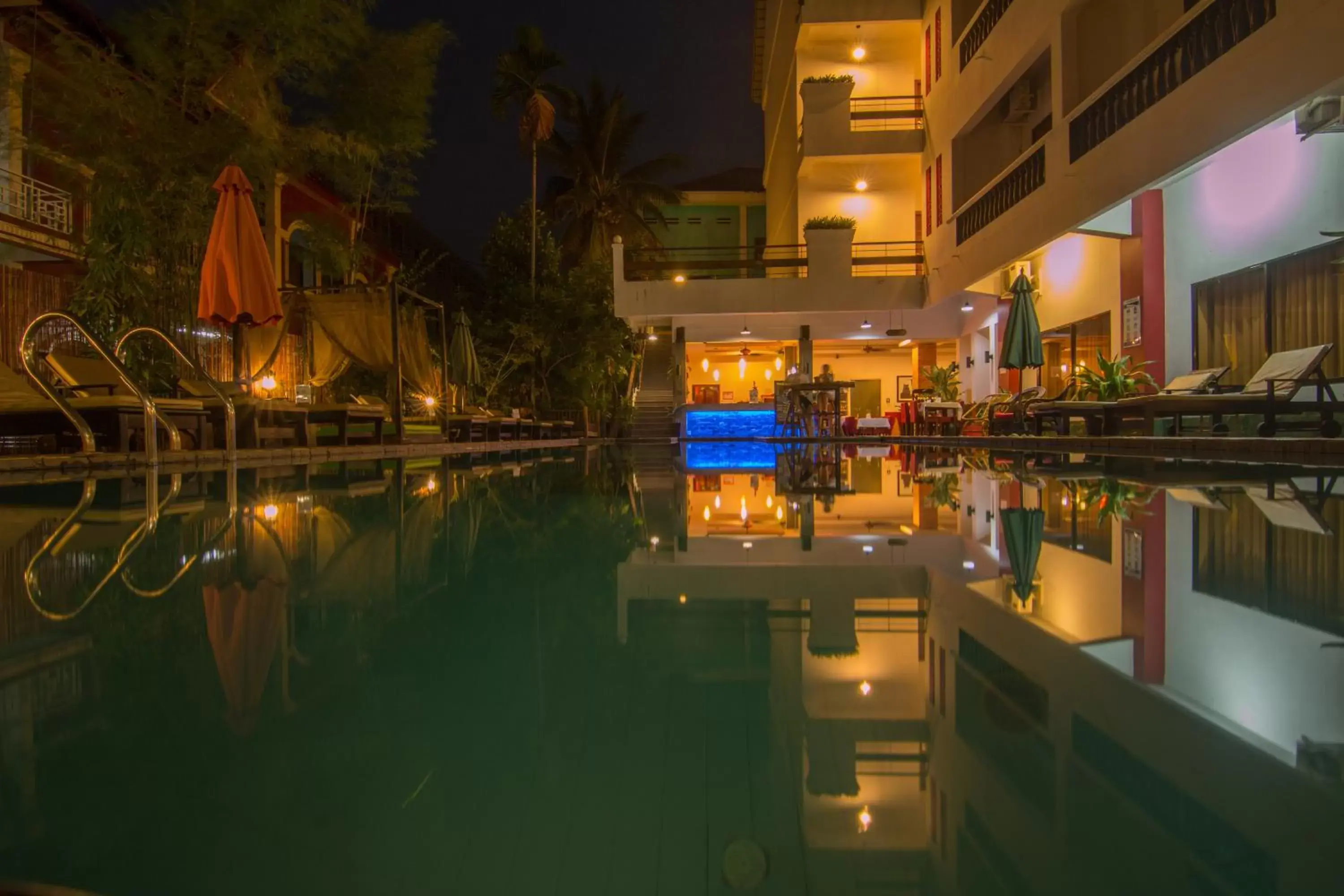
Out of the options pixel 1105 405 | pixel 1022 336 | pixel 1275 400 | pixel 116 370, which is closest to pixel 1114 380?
pixel 1105 405

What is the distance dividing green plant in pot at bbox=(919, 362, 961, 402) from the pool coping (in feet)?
39.0

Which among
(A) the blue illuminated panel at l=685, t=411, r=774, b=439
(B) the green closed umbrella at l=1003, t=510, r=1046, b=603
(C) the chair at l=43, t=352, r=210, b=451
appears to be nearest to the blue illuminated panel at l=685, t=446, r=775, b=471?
(A) the blue illuminated panel at l=685, t=411, r=774, b=439

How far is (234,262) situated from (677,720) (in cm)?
847

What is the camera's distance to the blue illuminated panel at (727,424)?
19.3m

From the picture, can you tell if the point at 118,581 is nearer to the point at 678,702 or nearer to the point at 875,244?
the point at 678,702

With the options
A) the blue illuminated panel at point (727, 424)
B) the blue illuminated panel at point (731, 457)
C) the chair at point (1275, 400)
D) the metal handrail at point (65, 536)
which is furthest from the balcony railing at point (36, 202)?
the chair at point (1275, 400)

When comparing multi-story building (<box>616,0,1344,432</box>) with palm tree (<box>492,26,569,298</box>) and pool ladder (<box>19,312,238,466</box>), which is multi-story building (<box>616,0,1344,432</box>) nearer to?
palm tree (<box>492,26,569,298</box>)

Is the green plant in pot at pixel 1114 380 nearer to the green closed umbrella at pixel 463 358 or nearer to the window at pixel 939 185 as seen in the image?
the window at pixel 939 185

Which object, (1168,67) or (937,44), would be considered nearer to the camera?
(1168,67)

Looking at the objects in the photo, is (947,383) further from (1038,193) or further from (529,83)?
(529,83)

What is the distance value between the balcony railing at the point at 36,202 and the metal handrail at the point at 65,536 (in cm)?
773

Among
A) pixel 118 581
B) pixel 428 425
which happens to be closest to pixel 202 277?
pixel 428 425

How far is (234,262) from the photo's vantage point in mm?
8289

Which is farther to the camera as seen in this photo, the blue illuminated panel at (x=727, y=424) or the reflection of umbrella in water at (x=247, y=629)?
the blue illuminated panel at (x=727, y=424)
